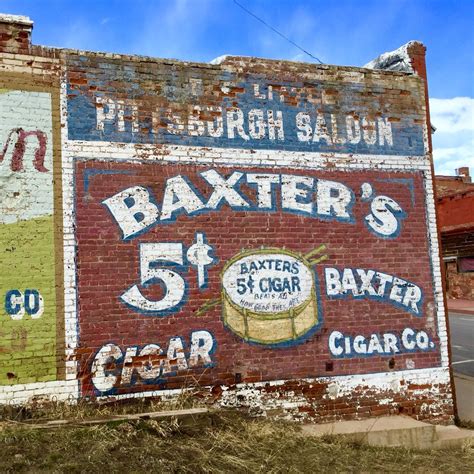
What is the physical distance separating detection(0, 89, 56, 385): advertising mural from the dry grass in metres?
0.88

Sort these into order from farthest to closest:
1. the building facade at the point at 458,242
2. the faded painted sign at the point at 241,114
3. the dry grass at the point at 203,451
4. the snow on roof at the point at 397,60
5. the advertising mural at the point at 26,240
A: the building facade at the point at 458,242 < the snow on roof at the point at 397,60 < the faded painted sign at the point at 241,114 < the advertising mural at the point at 26,240 < the dry grass at the point at 203,451

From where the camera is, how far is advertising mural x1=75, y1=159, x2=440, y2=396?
21.2 ft

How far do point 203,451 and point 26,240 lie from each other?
2.97 metres

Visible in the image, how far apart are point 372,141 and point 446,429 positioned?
13.2 feet

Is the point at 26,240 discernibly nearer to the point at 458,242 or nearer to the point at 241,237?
the point at 241,237

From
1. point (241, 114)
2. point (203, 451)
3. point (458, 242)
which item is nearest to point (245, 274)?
point (241, 114)

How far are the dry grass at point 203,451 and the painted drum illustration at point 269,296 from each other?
1081mm

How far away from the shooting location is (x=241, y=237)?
23.2ft

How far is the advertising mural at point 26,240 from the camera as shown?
19.8 feet

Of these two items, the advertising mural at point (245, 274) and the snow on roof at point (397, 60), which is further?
the snow on roof at point (397, 60)

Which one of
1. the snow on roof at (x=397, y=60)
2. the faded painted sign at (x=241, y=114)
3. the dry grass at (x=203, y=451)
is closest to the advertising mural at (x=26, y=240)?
the faded painted sign at (x=241, y=114)

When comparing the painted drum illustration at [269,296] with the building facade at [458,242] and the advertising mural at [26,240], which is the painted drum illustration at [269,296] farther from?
the building facade at [458,242]

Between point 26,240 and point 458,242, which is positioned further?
point 458,242

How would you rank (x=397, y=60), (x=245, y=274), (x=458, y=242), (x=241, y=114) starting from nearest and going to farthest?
(x=245, y=274)
(x=241, y=114)
(x=397, y=60)
(x=458, y=242)
